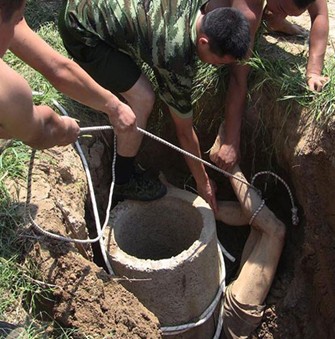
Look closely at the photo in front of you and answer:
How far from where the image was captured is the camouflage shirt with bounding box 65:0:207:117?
10.2 feet

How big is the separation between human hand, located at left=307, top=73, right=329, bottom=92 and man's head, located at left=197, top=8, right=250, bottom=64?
2.05 ft

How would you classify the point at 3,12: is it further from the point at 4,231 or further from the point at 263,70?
the point at 263,70

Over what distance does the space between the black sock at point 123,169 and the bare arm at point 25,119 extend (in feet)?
2.94

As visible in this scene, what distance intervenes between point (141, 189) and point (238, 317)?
996mm

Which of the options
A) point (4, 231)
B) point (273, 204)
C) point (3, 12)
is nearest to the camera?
point (3, 12)

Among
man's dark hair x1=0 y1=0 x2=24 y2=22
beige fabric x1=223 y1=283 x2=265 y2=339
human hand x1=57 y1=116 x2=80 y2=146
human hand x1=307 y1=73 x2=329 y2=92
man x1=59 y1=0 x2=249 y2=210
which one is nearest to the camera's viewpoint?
man's dark hair x1=0 y1=0 x2=24 y2=22

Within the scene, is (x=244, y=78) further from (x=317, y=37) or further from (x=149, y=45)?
(x=149, y=45)

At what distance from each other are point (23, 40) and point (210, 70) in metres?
1.35

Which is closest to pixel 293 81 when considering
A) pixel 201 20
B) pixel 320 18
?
pixel 320 18

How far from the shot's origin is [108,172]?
12.1 ft

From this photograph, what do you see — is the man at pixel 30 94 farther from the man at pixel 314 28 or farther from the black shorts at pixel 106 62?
the man at pixel 314 28

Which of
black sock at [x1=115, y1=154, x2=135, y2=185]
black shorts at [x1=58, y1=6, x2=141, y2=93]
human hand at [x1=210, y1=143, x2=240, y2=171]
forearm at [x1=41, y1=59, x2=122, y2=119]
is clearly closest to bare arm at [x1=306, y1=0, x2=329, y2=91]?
human hand at [x1=210, y1=143, x2=240, y2=171]

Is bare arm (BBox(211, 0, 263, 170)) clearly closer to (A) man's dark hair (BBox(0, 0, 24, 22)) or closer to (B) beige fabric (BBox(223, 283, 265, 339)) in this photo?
(B) beige fabric (BBox(223, 283, 265, 339))

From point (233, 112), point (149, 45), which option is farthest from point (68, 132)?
point (233, 112)
